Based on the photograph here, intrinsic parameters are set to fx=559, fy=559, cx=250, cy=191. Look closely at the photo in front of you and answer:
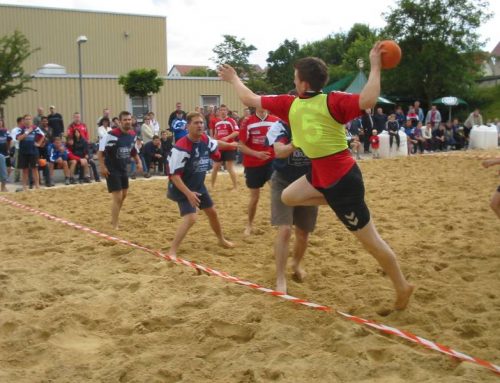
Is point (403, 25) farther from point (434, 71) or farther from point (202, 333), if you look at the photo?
point (202, 333)

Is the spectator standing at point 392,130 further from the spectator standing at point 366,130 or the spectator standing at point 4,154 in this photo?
the spectator standing at point 4,154

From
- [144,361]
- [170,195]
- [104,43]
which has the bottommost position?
[144,361]

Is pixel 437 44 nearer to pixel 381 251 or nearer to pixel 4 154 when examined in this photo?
pixel 4 154

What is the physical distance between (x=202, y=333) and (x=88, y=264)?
8.28 ft

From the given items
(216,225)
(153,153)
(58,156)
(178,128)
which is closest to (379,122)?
(178,128)

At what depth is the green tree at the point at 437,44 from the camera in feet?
116

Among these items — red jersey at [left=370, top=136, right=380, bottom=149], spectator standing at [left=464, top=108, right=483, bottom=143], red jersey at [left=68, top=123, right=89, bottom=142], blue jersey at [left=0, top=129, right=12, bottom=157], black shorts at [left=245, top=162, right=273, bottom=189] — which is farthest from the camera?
spectator standing at [left=464, top=108, right=483, bottom=143]

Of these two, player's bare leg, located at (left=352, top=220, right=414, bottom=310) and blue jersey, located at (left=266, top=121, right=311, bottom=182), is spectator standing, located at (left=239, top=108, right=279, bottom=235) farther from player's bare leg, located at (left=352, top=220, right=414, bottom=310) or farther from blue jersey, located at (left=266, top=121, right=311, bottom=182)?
player's bare leg, located at (left=352, top=220, right=414, bottom=310)

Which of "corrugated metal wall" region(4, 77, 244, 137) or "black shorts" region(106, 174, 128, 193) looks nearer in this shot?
"black shorts" region(106, 174, 128, 193)

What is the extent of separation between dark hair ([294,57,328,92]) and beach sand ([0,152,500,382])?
1775mm

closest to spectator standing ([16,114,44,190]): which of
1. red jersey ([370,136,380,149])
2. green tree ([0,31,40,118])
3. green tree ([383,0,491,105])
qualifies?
green tree ([0,31,40,118])

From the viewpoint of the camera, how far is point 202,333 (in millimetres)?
4043

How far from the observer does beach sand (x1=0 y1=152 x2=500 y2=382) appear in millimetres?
3492

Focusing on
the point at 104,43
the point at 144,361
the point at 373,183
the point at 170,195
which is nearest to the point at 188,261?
the point at 170,195
